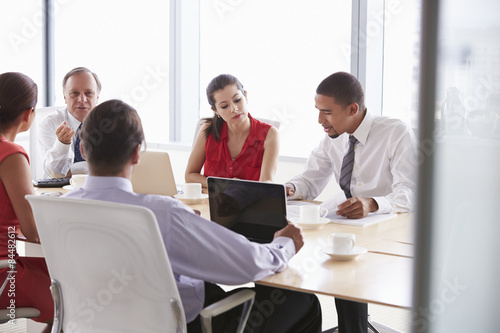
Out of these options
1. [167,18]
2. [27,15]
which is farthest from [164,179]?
[27,15]

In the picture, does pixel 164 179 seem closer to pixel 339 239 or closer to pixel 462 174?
pixel 339 239

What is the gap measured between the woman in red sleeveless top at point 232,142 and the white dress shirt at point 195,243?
1645mm

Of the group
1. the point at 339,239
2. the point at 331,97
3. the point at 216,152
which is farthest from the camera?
the point at 216,152

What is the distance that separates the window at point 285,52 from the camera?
4.98m

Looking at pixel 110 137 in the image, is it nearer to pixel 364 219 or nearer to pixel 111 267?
pixel 111 267

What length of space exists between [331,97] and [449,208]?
90.8 inches

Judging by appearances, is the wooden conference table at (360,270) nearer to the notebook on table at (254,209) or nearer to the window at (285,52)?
the notebook on table at (254,209)

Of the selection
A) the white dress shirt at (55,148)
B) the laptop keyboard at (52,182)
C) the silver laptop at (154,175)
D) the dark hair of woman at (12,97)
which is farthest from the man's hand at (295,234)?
the white dress shirt at (55,148)

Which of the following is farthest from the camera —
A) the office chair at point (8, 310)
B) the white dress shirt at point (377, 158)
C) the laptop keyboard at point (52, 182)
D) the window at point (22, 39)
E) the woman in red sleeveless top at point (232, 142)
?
the window at point (22, 39)

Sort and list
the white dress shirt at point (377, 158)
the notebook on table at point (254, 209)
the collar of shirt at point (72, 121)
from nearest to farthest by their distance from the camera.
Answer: the notebook on table at point (254, 209) → the white dress shirt at point (377, 158) → the collar of shirt at point (72, 121)

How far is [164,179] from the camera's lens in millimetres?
3096

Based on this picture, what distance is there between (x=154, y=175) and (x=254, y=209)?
1.00 m

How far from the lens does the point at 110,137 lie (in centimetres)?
182

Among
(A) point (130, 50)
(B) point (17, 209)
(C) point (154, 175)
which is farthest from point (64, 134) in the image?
(A) point (130, 50)
